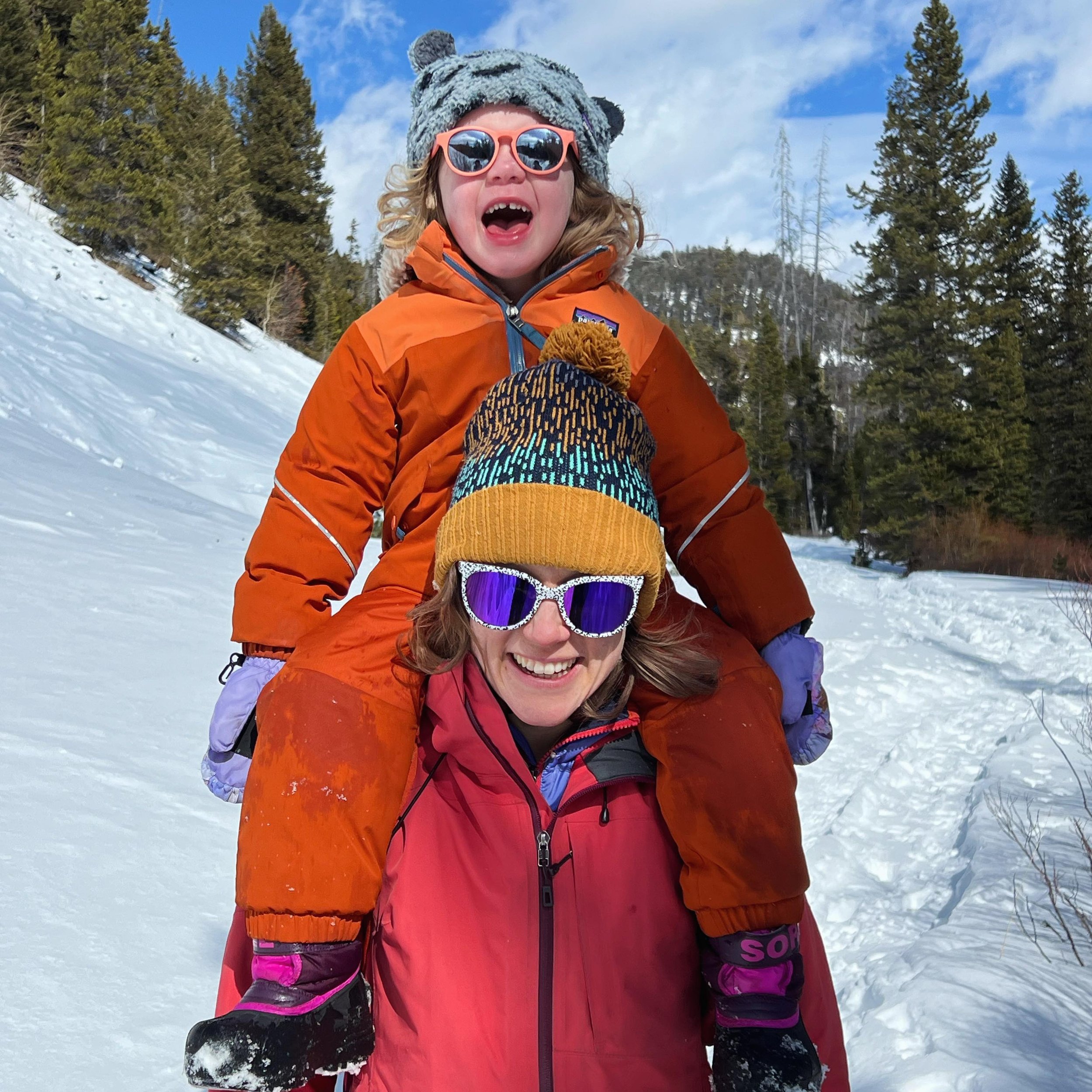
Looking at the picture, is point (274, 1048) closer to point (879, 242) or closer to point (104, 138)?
point (104, 138)

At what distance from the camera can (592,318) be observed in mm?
1744

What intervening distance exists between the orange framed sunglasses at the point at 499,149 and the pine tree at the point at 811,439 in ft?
120

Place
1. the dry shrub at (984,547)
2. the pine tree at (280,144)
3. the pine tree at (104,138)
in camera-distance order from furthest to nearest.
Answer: the pine tree at (280,144), the dry shrub at (984,547), the pine tree at (104,138)

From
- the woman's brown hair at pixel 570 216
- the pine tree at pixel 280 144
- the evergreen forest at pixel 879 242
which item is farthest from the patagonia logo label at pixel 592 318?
the pine tree at pixel 280 144

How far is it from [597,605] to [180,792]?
7.23 feet

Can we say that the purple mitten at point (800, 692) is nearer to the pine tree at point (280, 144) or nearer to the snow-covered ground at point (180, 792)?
the snow-covered ground at point (180, 792)

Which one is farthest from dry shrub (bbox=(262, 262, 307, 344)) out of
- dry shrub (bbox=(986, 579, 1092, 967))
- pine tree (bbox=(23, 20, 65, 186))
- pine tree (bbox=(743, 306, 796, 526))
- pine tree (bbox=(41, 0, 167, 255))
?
dry shrub (bbox=(986, 579, 1092, 967))

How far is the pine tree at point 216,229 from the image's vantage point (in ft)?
61.3

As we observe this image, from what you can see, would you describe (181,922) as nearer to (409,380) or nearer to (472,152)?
(409,380)

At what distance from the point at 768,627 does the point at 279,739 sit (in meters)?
0.88

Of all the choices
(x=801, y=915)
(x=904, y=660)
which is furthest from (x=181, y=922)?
(x=904, y=660)

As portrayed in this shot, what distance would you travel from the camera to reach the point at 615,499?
1.38 m

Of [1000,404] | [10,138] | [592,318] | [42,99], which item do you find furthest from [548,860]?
[1000,404]

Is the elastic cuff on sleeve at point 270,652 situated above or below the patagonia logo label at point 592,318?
below
